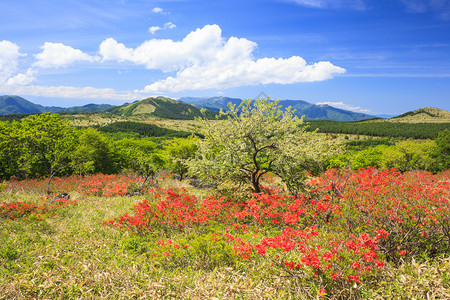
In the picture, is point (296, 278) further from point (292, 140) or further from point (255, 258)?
point (292, 140)

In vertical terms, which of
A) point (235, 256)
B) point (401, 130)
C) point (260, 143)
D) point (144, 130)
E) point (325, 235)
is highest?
point (401, 130)

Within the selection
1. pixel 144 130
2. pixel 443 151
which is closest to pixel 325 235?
pixel 443 151

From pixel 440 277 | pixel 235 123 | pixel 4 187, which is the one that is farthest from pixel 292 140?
pixel 4 187

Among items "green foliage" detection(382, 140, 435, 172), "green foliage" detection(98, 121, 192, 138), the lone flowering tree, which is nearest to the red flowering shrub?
the lone flowering tree

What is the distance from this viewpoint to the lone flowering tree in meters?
12.1

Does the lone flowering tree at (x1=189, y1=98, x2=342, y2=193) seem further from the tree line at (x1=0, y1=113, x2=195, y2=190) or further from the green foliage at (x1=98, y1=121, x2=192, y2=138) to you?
the green foliage at (x1=98, y1=121, x2=192, y2=138)

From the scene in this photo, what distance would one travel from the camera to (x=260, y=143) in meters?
12.6

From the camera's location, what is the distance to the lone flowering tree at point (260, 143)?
12062 mm

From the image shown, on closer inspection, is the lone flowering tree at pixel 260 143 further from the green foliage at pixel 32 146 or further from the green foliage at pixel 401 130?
the green foliage at pixel 401 130

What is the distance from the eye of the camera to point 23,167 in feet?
79.5

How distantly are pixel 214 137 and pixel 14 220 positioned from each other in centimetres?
1061

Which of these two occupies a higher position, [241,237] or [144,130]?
[144,130]

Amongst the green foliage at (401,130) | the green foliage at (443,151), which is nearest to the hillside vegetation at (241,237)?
the green foliage at (443,151)

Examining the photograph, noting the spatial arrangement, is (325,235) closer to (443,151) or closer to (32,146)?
(32,146)
